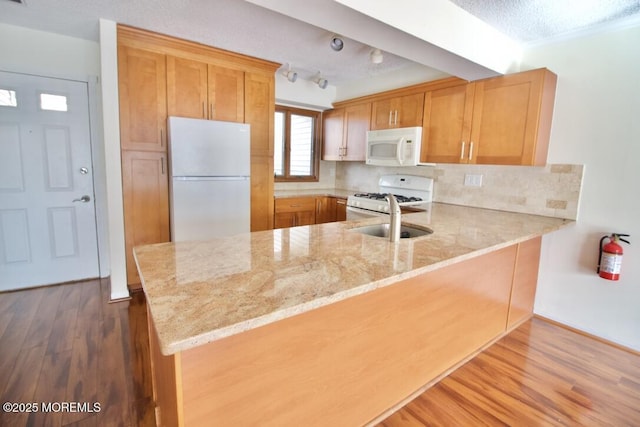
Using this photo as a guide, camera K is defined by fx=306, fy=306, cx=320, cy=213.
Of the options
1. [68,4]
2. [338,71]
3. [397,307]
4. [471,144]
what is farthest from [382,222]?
[68,4]

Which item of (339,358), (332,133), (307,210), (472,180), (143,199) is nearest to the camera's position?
(339,358)

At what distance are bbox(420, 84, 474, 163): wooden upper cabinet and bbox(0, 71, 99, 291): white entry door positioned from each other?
3.42 m

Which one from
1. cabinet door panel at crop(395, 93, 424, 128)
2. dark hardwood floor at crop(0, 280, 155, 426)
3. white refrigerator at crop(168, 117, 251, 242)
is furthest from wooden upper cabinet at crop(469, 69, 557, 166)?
dark hardwood floor at crop(0, 280, 155, 426)

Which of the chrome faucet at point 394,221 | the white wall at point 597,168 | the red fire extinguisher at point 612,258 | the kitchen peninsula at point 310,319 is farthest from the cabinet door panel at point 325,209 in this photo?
the red fire extinguisher at point 612,258

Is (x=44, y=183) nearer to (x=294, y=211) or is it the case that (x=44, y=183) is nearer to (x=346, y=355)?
(x=294, y=211)

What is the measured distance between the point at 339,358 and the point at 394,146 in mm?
2622

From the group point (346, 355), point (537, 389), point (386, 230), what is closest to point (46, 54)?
point (386, 230)

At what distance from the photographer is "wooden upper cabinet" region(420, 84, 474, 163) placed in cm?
280

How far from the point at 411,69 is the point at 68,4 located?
3056 mm

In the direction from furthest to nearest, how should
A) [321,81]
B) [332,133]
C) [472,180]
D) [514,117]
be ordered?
1. [332,133]
2. [321,81]
3. [472,180]
4. [514,117]

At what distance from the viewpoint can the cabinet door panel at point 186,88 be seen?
2.82 meters

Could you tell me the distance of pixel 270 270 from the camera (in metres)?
1.12

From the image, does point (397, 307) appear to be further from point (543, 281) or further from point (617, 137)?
point (617, 137)

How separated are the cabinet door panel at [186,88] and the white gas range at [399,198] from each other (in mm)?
1854
